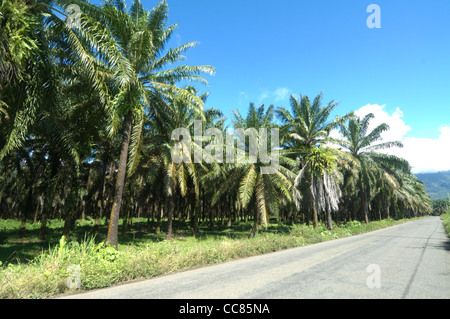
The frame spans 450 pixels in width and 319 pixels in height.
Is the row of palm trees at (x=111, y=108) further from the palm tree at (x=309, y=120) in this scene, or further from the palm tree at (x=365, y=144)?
the palm tree at (x=365, y=144)

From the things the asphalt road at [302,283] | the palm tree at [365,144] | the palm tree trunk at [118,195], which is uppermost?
the palm tree at [365,144]

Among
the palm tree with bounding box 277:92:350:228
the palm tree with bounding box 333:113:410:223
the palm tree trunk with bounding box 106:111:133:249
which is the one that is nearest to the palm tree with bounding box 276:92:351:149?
the palm tree with bounding box 277:92:350:228

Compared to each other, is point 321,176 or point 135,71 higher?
point 135,71

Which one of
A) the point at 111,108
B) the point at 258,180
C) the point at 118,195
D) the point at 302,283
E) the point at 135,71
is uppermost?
the point at 135,71

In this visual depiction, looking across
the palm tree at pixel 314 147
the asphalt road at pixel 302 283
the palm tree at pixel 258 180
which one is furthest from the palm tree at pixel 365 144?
the asphalt road at pixel 302 283

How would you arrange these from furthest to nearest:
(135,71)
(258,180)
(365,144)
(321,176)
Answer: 1. (365,144)
2. (321,176)
3. (258,180)
4. (135,71)

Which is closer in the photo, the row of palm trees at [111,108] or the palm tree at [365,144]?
the row of palm trees at [111,108]

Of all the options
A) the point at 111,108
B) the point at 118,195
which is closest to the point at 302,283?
the point at 118,195

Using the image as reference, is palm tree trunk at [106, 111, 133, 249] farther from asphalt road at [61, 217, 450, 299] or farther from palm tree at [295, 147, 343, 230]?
palm tree at [295, 147, 343, 230]

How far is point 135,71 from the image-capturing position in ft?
39.2

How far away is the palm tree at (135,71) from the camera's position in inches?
405

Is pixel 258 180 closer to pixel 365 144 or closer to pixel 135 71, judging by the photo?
pixel 135 71

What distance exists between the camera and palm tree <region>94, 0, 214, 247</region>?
1030cm
